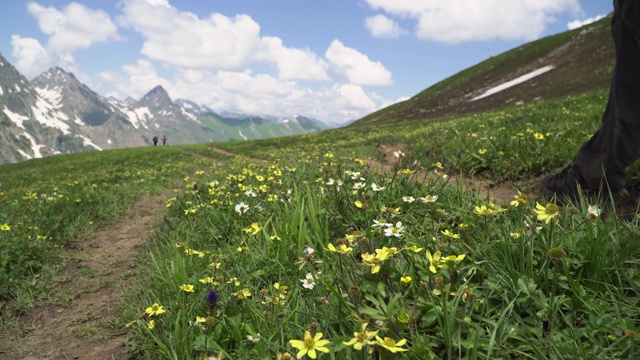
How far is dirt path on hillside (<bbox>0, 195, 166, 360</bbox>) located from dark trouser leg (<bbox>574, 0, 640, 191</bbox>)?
5295mm

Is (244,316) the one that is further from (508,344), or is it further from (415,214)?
(415,214)

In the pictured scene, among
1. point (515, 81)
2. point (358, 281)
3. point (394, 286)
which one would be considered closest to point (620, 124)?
point (394, 286)

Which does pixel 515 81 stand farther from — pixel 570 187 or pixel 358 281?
pixel 358 281

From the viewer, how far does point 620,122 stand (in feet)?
13.5

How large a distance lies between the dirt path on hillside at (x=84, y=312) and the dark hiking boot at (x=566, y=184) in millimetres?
5180

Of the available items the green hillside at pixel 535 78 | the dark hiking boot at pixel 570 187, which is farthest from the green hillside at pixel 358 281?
the green hillside at pixel 535 78

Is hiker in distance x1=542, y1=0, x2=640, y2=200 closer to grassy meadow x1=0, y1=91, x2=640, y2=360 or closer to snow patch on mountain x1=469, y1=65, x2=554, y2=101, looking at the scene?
→ grassy meadow x1=0, y1=91, x2=640, y2=360

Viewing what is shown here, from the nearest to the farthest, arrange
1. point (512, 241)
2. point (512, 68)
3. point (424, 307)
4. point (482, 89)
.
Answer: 1. point (424, 307)
2. point (512, 241)
3. point (482, 89)
4. point (512, 68)

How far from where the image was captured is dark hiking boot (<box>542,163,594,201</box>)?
461cm

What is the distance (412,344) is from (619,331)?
1071mm

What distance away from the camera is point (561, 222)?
300cm

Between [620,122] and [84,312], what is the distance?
645cm

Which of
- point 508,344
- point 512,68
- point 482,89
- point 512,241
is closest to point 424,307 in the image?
point 508,344

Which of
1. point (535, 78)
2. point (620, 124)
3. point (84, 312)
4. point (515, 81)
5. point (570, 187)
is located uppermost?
point (515, 81)
